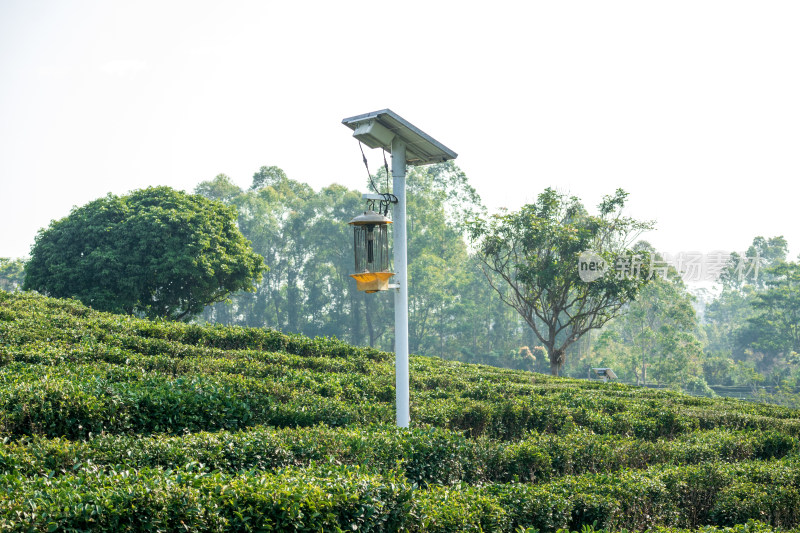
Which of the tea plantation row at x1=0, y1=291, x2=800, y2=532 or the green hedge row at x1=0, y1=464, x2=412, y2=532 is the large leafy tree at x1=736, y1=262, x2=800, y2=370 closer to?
the tea plantation row at x1=0, y1=291, x2=800, y2=532

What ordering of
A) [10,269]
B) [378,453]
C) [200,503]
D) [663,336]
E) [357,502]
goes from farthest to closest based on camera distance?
[10,269]
[663,336]
[378,453]
[357,502]
[200,503]

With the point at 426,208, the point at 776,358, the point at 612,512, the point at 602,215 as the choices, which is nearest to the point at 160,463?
the point at 612,512

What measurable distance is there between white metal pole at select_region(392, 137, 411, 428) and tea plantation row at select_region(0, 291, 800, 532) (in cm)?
36

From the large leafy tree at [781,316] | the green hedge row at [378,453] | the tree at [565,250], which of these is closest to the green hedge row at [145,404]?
the green hedge row at [378,453]

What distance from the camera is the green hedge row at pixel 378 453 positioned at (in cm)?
392

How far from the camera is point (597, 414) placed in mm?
7359

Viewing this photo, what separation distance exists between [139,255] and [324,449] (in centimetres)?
1439

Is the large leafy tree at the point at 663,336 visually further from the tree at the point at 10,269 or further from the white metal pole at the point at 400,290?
the tree at the point at 10,269

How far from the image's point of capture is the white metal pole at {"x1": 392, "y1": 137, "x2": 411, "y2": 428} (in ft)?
17.8

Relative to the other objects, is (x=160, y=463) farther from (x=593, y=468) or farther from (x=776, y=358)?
(x=776, y=358)

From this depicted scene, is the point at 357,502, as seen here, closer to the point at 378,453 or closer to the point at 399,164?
the point at 378,453

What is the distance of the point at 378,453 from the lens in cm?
438

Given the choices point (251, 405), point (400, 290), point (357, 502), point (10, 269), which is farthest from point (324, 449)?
point (10, 269)

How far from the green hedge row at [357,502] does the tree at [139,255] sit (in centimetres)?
1416
